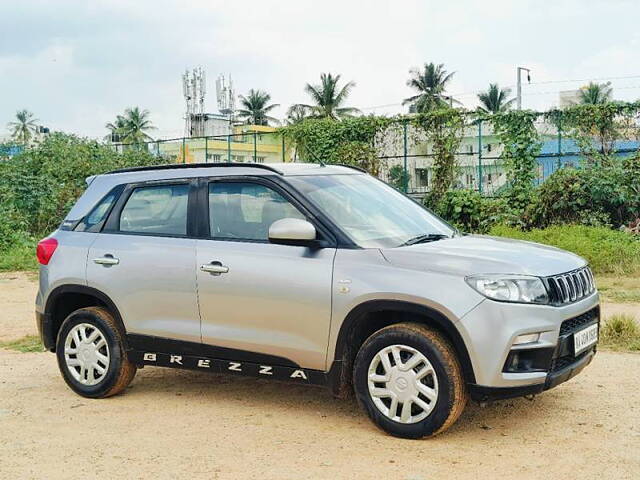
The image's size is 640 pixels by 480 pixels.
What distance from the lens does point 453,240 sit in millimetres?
6141

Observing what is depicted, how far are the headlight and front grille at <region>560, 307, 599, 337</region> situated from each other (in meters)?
0.27

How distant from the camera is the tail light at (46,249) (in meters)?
7.05

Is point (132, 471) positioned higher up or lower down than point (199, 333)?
lower down

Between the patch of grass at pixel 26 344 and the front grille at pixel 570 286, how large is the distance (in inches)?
224

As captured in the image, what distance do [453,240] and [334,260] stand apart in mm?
945

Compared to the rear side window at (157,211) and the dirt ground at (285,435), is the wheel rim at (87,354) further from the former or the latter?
the rear side window at (157,211)

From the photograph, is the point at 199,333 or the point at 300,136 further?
the point at 300,136

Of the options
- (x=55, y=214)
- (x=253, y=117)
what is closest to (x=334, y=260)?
(x=55, y=214)

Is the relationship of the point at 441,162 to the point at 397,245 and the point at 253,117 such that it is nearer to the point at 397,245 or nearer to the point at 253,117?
the point at 397,245

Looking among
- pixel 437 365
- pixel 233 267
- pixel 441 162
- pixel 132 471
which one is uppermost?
pixel 441 162

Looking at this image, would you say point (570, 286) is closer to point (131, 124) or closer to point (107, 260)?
point (107, 260)

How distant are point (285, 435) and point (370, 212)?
1.65 metres

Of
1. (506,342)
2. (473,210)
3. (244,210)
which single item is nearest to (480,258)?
(506,342)

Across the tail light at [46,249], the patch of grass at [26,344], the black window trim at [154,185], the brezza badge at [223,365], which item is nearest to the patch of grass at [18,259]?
the patch of grass at [26,344]
